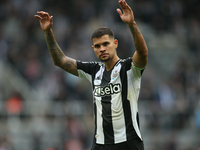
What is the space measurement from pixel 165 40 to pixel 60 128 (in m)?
7.36

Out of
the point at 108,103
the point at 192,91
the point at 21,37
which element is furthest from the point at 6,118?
the point at 108,103

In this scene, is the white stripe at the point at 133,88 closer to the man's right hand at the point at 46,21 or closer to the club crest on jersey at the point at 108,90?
the club crest on jersey at the point at 108,90

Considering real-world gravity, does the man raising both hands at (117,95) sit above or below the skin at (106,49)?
below

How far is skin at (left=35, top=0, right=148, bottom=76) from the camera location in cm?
468

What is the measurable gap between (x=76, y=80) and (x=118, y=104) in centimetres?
894

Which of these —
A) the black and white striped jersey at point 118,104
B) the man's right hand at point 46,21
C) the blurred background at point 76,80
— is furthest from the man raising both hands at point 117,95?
the blurred background at point 76,80

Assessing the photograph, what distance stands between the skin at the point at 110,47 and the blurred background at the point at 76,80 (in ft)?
20.5

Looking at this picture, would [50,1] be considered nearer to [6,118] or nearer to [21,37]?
[21,37]

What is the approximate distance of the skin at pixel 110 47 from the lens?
15.4 feet

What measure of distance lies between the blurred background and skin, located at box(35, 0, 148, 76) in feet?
20.5

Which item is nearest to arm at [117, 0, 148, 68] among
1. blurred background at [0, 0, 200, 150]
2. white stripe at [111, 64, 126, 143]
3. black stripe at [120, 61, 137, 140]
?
black stripe at [120, 61, 137, 140]

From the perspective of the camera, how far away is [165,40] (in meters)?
17.3

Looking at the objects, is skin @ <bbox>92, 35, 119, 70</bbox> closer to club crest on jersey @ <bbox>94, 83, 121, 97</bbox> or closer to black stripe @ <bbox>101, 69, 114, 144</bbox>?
club crest on jersey @ <bbox>94, 83, 121, 97</bbox>

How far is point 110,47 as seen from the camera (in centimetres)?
513
